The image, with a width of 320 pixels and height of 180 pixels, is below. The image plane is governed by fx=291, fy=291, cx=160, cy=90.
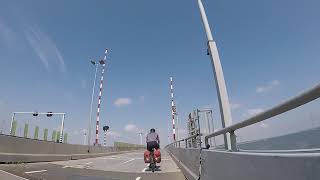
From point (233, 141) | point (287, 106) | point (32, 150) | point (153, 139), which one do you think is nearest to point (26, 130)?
point (32, 150)

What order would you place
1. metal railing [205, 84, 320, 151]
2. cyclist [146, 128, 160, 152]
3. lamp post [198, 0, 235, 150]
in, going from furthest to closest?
cyclist [146, 128, 160, 152] → lamp post [198, 0, 235, 150] → metal railing [205, 84, 320, 151]

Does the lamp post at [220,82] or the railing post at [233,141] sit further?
the lamp post at [220,82]

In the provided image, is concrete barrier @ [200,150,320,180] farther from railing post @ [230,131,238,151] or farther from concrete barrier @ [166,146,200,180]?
concrete barrier @ [166,146,200,180]

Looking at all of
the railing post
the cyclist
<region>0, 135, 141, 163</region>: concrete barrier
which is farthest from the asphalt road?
the railing post

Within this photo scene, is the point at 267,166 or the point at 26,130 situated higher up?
the point at 26,130

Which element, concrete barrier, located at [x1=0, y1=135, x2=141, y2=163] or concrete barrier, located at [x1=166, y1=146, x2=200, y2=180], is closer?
concrete barrier, located at [x1=166, y1=146, x2=200, y2=180]

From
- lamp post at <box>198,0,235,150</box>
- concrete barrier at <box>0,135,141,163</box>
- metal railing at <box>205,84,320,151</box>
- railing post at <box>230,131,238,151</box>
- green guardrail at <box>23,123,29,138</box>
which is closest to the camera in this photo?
metal railing at <box>205,84,320,151</box>

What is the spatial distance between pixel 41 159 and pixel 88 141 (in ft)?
46.7

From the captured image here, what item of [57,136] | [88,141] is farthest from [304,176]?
[88,141]

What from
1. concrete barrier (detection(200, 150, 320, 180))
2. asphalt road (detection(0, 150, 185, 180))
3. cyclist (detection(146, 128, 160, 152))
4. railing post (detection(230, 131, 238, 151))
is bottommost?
asphalt road (detection(0, 150, 185, 180))

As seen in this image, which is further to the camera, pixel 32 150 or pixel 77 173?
pixel 32 150

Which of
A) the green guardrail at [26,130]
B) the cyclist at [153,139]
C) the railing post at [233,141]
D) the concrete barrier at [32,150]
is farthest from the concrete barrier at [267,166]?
the green guardrail at [26,130]

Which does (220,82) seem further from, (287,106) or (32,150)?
(32,150)

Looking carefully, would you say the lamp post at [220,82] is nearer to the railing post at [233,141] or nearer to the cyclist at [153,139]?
the railing post at [233,141]
